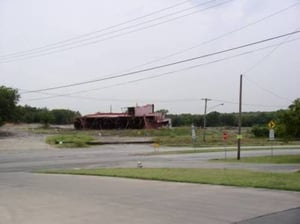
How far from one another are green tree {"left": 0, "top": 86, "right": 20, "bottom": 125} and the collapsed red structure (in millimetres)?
34160

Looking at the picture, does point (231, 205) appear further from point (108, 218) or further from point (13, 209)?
point (13, 209)

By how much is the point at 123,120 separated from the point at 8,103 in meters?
39.9

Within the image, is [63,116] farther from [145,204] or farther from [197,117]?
[145,204]

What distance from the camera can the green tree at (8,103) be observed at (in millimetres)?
87812

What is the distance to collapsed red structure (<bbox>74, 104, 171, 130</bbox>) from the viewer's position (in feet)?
396

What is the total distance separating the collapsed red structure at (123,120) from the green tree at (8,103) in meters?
34.2

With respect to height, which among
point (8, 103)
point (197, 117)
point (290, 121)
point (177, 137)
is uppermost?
point (197, 117)

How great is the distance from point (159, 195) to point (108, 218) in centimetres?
434

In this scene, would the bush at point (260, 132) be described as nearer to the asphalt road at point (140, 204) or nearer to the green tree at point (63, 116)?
the green tree at point (63, 116)

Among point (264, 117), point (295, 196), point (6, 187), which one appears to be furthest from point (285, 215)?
point (264, 117)

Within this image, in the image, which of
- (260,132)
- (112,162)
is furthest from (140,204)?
(260,132)

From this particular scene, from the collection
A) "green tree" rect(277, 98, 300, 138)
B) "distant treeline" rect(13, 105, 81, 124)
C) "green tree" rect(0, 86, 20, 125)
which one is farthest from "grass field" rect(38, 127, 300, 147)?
"distant treeline" rect(13, 105, 81, 124)

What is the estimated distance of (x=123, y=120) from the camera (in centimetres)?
12425

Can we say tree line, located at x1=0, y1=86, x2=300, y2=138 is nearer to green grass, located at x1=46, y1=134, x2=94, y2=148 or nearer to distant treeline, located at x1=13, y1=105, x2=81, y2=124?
distant treeline, located at x1=13, y1=105, x2=81, y2=124
